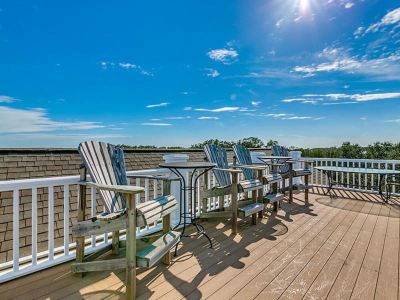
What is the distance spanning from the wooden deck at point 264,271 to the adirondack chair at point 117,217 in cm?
21

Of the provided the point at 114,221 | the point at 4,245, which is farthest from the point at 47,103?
the point at 114,221

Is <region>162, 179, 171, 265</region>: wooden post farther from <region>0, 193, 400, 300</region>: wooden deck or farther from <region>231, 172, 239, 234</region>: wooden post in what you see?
<region>231, 172, 239, 234</region>: wooden post

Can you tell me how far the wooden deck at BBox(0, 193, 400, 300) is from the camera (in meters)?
1.93

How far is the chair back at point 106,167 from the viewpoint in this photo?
2176mm

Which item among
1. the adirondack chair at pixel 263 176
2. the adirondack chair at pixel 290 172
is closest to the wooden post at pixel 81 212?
the adirondack chair at pixel 263 176

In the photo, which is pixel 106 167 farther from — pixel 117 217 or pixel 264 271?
pixel 264 271

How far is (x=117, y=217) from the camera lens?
6.23 feet

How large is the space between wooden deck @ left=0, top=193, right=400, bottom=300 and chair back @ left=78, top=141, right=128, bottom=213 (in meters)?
0.70

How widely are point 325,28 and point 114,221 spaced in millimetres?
6533

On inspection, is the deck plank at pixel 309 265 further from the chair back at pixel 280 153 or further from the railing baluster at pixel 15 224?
the railing baluster at pixel 15 224

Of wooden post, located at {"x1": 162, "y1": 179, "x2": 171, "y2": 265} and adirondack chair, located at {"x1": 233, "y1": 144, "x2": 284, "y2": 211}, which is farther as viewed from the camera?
adirondack chair, located at {"x1": 233, "y1": 144, "x2": 284, "y2": 211}

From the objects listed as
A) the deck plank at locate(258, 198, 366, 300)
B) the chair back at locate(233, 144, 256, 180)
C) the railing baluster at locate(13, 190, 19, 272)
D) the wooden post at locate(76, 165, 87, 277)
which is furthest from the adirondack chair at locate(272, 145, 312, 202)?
the railing baluster at locate(13, 190, 19, 272)

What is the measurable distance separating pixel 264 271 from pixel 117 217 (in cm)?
150

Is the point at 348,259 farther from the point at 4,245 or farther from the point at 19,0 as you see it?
the point at 19,0
